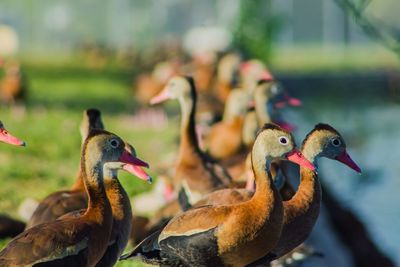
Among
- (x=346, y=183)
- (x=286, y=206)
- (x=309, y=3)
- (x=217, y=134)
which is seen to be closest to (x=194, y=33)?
(x=309, y=3)

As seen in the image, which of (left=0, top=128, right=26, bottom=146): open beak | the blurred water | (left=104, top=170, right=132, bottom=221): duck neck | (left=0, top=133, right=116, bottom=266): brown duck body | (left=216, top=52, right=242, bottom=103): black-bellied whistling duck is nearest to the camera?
(left=0, top=133, right=116, bottom=266): brown duck body

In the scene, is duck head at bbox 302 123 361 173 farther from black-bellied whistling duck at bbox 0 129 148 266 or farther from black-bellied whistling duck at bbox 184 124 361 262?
black-bellied whistling duck at bbox 0 129 148 266

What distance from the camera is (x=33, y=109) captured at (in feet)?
58.7

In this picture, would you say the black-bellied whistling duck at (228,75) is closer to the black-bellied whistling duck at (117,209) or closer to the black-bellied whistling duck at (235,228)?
the black-bellied whistling duck at (117,209)

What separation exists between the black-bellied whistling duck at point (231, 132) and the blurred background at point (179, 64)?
2.87ft

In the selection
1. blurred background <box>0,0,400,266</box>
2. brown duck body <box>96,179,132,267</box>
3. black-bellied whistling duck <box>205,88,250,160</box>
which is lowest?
blurred background <box>0,0,400,266</box>

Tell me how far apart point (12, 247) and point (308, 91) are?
74.4ft

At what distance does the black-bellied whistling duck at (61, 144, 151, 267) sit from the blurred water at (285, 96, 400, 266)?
5.71 metres

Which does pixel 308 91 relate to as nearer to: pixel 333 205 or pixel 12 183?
pixel 333 205

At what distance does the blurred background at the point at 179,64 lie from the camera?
38.5ft

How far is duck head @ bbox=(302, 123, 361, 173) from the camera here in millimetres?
6730

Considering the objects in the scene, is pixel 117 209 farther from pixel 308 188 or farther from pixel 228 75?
pixel 228 75

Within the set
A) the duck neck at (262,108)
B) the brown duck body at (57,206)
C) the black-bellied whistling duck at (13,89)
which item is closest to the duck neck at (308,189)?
the brown duck body at (57,206)

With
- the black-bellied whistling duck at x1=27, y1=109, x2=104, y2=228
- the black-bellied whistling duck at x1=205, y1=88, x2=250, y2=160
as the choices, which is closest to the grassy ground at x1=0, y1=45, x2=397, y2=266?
the black-bellied whistling duck at x1=27, y1=109, x2=104, y2=228
